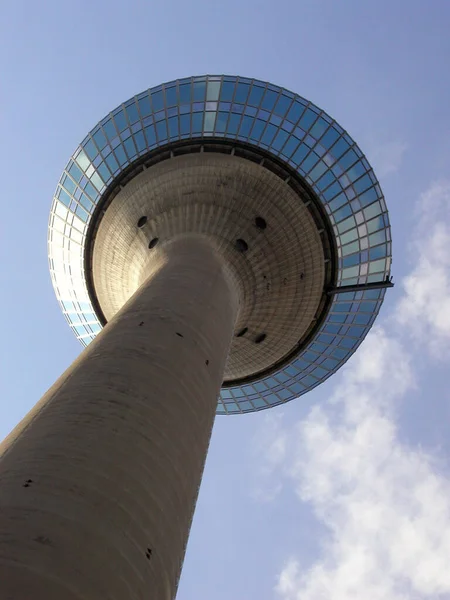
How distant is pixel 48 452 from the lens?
8.11 metres

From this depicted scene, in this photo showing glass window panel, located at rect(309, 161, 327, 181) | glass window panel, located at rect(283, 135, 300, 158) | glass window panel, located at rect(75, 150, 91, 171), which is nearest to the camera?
glass window panel, located at rect(283, 135, 300, 158)

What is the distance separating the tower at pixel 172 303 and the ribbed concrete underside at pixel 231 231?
0.24ft

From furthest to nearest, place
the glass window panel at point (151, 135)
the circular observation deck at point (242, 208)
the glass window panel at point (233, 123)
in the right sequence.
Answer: the glass window panel at point (151, 135) < the glass window panel at point (233, 123) < the circular observation deck at point (242, 208)

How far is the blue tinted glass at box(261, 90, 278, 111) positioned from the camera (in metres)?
26.6

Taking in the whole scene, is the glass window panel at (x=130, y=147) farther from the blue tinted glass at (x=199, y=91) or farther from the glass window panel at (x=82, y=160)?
the blue tinted glass at (x=199, y=91)

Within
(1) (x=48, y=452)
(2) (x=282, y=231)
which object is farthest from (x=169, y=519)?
(2) (x=282, y=231)

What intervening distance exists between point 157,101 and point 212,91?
2759mm

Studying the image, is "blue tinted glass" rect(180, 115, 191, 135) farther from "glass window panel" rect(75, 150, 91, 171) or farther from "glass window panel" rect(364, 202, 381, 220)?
"glass window panel" rect(364, 202, 381, 220)

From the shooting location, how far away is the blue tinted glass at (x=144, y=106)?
1065 inches

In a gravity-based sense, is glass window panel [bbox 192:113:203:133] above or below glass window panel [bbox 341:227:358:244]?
below

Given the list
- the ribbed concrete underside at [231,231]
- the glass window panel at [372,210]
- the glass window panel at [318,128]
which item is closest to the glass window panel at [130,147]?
the ribbed concrete underside at [231,231]

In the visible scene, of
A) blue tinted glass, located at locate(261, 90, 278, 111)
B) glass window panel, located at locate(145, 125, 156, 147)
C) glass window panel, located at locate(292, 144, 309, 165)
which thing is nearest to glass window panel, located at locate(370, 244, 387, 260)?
glass window panel, located at locate(292, 144, 309, 165)

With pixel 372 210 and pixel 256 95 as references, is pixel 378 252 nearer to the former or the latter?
pixel 372 210

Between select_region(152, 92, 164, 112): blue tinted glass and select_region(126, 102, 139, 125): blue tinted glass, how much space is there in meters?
0.99
